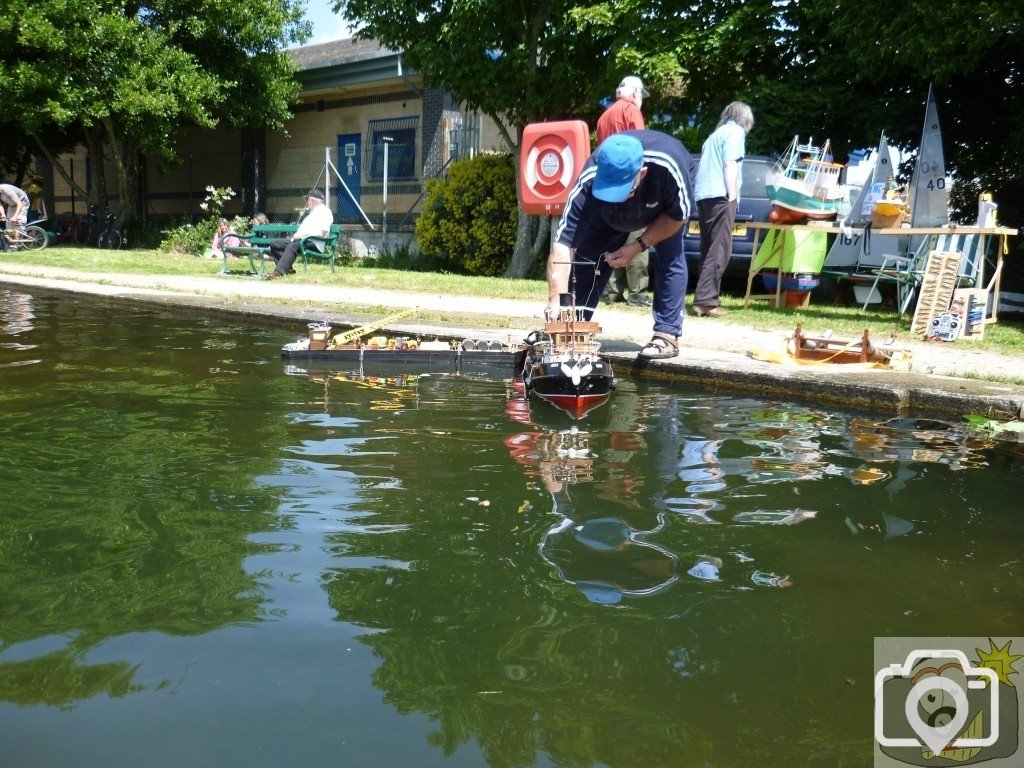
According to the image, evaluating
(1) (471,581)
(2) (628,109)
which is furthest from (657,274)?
(1) (471,581)

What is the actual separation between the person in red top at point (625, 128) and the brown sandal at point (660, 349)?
2.03 metres

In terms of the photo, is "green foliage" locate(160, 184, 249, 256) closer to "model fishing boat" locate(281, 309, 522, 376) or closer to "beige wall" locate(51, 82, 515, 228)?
"beige wall" locate(51, 82, 515, 228)

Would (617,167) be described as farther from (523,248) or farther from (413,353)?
(523,248)

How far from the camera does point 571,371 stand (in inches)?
221

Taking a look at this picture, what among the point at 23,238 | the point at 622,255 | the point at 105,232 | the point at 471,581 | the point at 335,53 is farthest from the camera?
the point at 335,53

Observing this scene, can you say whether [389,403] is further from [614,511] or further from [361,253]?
[361,253]

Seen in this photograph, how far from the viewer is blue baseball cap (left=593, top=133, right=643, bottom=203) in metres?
6.06

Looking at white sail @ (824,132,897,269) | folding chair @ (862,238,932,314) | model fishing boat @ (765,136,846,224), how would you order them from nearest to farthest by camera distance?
folding chair @ (862,238,932,314)
model fishing boat @ (765,136,846,224)
white sail @ (824,132,897,269)

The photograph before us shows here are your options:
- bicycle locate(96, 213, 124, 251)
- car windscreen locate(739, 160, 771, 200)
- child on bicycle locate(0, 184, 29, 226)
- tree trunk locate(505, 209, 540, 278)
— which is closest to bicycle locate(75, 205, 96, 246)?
bicycle locate(96, 213, 124, 251)

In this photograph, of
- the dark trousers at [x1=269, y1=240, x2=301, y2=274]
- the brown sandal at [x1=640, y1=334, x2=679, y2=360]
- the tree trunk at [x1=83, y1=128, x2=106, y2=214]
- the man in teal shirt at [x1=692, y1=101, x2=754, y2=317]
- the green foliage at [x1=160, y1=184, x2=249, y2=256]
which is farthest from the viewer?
the tree trunk at [x1=83, y1=128, x2=106, y2=214]

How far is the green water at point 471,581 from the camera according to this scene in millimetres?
2309

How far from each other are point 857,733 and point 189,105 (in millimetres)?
20839

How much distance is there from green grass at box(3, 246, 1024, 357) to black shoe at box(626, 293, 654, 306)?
14cm

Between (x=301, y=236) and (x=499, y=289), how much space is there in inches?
146
